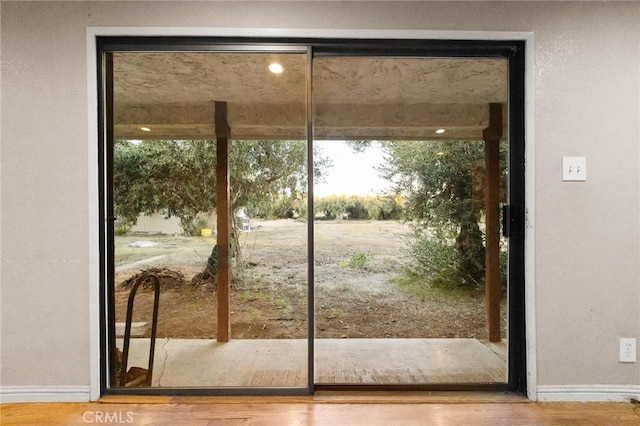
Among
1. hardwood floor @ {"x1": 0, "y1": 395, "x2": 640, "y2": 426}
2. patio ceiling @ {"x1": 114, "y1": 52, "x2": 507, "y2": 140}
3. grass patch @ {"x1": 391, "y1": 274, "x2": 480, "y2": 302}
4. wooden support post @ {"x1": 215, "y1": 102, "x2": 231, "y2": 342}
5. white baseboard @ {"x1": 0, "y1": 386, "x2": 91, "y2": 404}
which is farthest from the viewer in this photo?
grass patch @ {"x1": 391, "y1": 274, "x2": 480, "y2": 302}

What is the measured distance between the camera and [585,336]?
5.81ft

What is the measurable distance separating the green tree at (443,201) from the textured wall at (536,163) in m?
0.37

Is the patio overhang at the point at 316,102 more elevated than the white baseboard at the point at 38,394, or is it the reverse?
the patio overhang at the point at 316,102

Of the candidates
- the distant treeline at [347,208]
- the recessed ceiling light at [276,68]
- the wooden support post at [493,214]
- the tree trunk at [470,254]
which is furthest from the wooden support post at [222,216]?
the wooden support post at [493,214]

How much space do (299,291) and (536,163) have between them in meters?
1.55

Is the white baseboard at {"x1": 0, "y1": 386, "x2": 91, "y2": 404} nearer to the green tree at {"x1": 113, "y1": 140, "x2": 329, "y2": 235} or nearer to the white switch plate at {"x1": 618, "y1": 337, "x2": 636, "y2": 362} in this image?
the green tree at {"x1": 113, "y1": 140, "x2": 329, "y2": 235}

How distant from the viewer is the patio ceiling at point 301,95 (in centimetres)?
192

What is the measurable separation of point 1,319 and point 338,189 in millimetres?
1968

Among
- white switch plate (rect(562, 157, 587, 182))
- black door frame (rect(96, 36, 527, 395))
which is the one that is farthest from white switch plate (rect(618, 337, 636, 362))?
white switch plate (rect(562, 157, 587, 182))

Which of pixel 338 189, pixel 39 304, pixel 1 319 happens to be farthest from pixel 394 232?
pixel 1 319

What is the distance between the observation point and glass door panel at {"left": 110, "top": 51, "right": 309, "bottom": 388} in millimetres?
1923

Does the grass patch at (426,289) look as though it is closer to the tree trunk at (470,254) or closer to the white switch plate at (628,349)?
the tree trunk at (470,254)

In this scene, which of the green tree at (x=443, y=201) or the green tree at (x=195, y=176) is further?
the green tree at (x=443, y=201)
